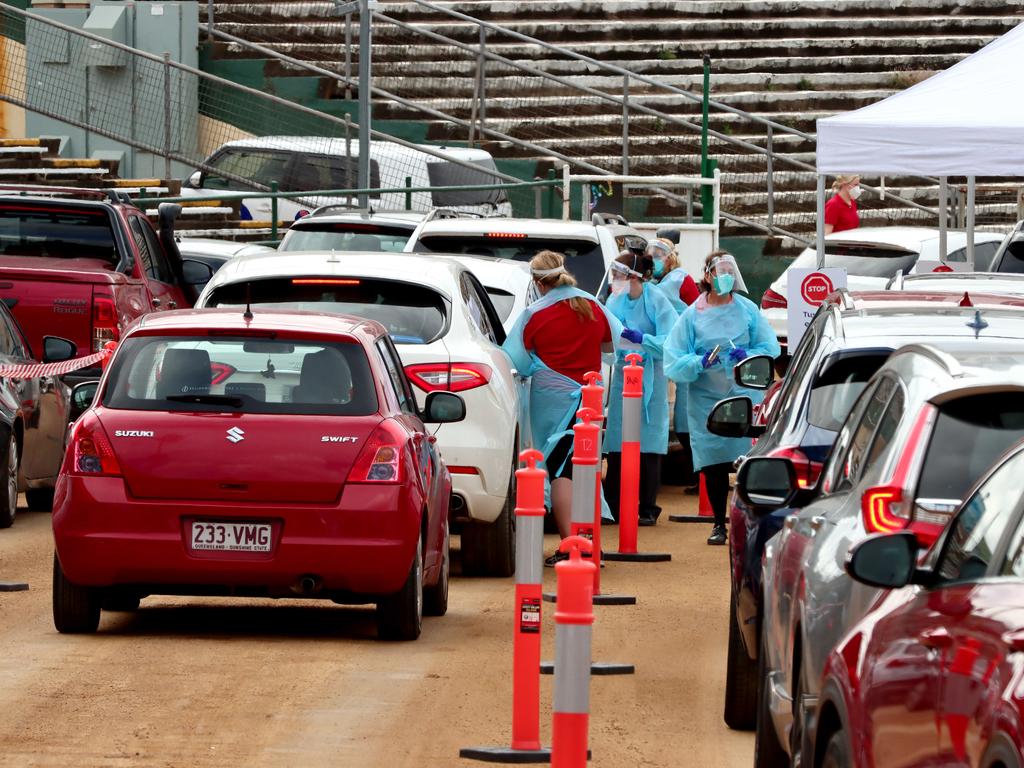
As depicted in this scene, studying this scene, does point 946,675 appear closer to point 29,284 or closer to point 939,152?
point 939,152

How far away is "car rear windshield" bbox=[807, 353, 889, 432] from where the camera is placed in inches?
337

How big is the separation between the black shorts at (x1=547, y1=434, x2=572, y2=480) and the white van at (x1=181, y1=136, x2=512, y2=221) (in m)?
15.8

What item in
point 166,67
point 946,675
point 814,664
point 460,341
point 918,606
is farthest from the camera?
point 166,67

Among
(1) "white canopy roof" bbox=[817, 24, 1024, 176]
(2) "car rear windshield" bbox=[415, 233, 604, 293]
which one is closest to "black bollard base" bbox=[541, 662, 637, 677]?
(1) "white canopy roof" bbox=[817, 24, 1024, 176]

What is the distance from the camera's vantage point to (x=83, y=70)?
30828 mm

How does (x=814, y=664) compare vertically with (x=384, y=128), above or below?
below

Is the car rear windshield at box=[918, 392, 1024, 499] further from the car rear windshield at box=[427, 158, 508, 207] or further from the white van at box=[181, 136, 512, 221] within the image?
the white van at box=[181, 136, 512, 221]

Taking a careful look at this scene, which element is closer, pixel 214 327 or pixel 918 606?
pixel 918 606

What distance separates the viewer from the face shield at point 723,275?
14.8 meters

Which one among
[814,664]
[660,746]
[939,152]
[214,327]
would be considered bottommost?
[660,746]

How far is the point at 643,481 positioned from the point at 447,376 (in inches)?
144

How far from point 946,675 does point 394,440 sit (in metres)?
5.66

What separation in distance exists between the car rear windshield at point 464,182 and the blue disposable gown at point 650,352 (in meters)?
12.5

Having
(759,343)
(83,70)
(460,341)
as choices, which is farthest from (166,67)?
(460,341)
